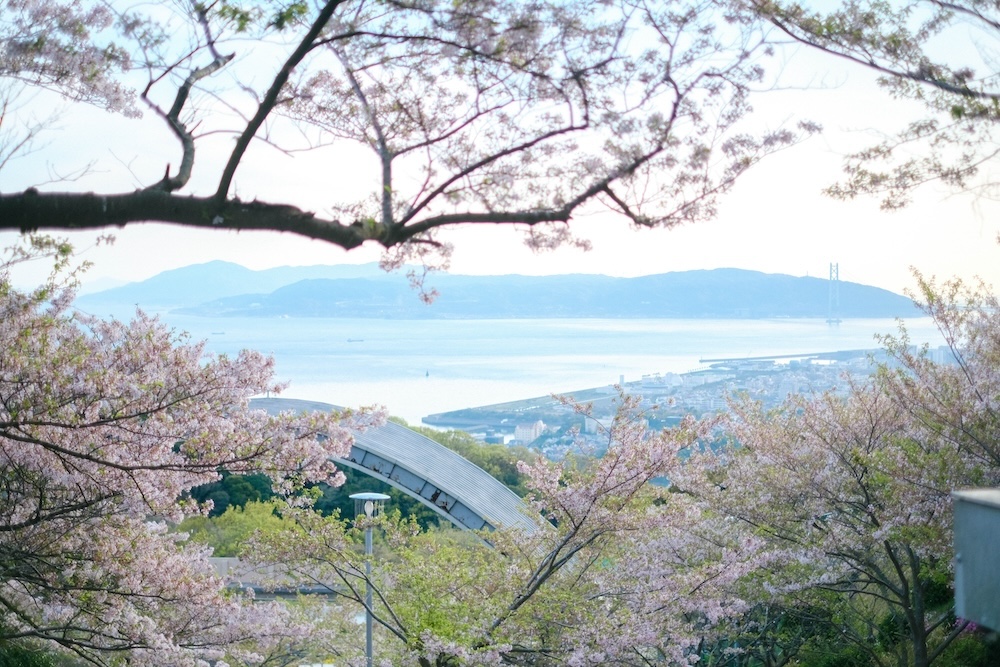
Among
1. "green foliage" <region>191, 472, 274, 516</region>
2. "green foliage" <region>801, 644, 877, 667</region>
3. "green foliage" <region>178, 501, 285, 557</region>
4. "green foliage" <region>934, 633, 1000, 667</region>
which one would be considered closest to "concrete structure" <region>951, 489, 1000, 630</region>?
"green foliage" <region>934, 633, 1000, 667</region>

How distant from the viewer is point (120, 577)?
4410 millimetres

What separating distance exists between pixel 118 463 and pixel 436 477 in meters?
7.34

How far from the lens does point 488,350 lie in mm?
25062

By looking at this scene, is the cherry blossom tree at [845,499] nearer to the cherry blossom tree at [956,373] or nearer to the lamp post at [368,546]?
the cherry blossom tree at [956,373]

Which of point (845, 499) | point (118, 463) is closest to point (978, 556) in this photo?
point (118, 463)

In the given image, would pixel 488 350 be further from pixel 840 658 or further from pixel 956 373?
pixel 956 373

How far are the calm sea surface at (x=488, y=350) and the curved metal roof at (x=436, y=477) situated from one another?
496 cm

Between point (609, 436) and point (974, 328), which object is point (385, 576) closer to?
point (609, 436)

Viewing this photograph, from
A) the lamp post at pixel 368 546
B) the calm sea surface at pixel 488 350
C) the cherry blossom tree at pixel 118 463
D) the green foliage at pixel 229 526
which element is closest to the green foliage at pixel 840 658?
the lamp post at pixel 368 546

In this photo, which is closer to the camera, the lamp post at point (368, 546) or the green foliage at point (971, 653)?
the lamp post at point (368, 546)

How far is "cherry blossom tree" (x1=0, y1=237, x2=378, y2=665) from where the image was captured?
365 cm

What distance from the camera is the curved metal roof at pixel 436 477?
35.1 feet

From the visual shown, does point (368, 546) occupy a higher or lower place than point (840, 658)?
higher

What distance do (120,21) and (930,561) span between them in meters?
5.82
